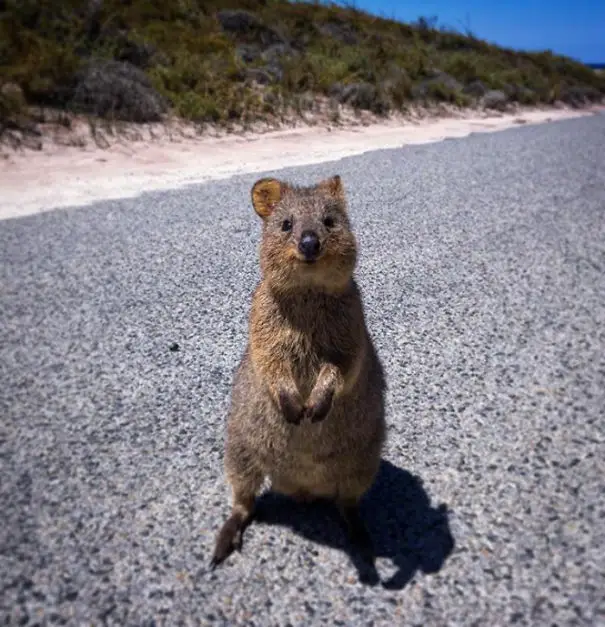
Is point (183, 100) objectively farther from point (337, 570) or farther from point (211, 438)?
point (337, 570)

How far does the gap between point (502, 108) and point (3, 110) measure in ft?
61.2

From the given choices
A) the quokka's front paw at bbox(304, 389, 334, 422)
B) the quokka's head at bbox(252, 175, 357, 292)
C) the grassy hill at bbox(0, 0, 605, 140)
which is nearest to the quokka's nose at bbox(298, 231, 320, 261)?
the quokka's head at bbox(252, 175, 357, 292)

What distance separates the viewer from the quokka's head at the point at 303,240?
2.40m

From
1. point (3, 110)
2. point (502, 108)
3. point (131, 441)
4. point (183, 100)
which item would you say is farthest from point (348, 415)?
point (502, 108)

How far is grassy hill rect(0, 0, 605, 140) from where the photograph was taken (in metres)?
12.4

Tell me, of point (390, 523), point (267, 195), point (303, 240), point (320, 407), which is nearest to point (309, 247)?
point (303, 240)

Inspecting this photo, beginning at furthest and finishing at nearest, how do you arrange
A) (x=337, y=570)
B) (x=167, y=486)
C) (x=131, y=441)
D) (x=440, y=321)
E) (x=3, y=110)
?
(x=3, y=110), (x=440, y=321), (x=131, y=441), (x=167, y=486), (x=337, y=570)

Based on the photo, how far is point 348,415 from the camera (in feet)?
8.23

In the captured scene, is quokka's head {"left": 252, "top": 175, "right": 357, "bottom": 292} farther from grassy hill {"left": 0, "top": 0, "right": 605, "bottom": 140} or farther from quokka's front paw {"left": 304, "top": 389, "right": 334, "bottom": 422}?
grassy hill {"left": 0, "top": 0, "right": 605, "bottom": 140}

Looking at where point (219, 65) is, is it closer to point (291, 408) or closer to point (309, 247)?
point (309, 247)

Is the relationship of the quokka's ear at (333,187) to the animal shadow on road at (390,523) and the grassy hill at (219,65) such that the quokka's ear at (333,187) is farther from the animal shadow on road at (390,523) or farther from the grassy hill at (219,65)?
the grassy hill at (219,65)

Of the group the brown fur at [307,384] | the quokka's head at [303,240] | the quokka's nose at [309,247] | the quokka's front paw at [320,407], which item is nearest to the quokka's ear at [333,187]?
the quokka's head at [303,240]

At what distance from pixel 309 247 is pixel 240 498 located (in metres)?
1.31

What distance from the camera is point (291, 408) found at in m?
2.37
